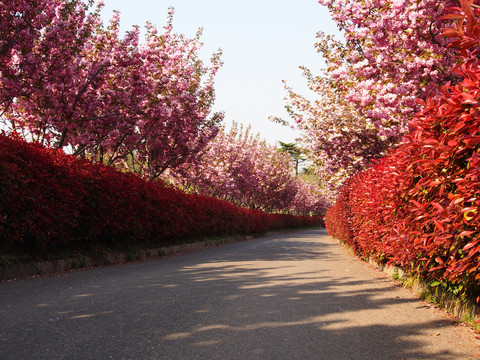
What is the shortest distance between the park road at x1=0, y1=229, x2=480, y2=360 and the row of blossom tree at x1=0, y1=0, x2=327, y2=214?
242 inches

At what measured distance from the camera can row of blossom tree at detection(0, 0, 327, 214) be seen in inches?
392

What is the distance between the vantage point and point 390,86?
27.9 ft

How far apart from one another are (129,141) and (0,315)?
10498 millimetres

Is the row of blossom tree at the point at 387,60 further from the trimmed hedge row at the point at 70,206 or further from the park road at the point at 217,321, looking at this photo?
the trimmed hedge row at the point at 70,206

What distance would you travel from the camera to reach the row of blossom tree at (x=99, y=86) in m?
9.95

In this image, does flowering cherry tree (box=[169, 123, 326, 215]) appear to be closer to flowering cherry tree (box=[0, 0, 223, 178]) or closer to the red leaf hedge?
flowering cherry tree (box=[0, 0, 223, 178])

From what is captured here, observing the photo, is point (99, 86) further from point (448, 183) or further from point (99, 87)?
point (448, 183)

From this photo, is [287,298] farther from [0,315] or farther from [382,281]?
[0,315]

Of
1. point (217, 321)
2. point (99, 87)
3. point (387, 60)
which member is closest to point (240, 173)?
point (99, 87)

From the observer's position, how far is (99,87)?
12.4 metres

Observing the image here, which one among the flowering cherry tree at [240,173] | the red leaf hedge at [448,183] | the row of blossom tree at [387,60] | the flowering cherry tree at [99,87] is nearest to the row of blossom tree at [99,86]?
the flowering cherry tree at [99,87]

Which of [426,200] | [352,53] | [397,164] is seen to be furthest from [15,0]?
[426,200]

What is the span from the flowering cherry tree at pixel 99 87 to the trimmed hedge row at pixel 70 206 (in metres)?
2.85

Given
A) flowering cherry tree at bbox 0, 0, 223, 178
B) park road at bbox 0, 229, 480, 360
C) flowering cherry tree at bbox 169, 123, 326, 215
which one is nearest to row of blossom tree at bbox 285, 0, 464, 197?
park road at bbox 0, 229, 480, 360
